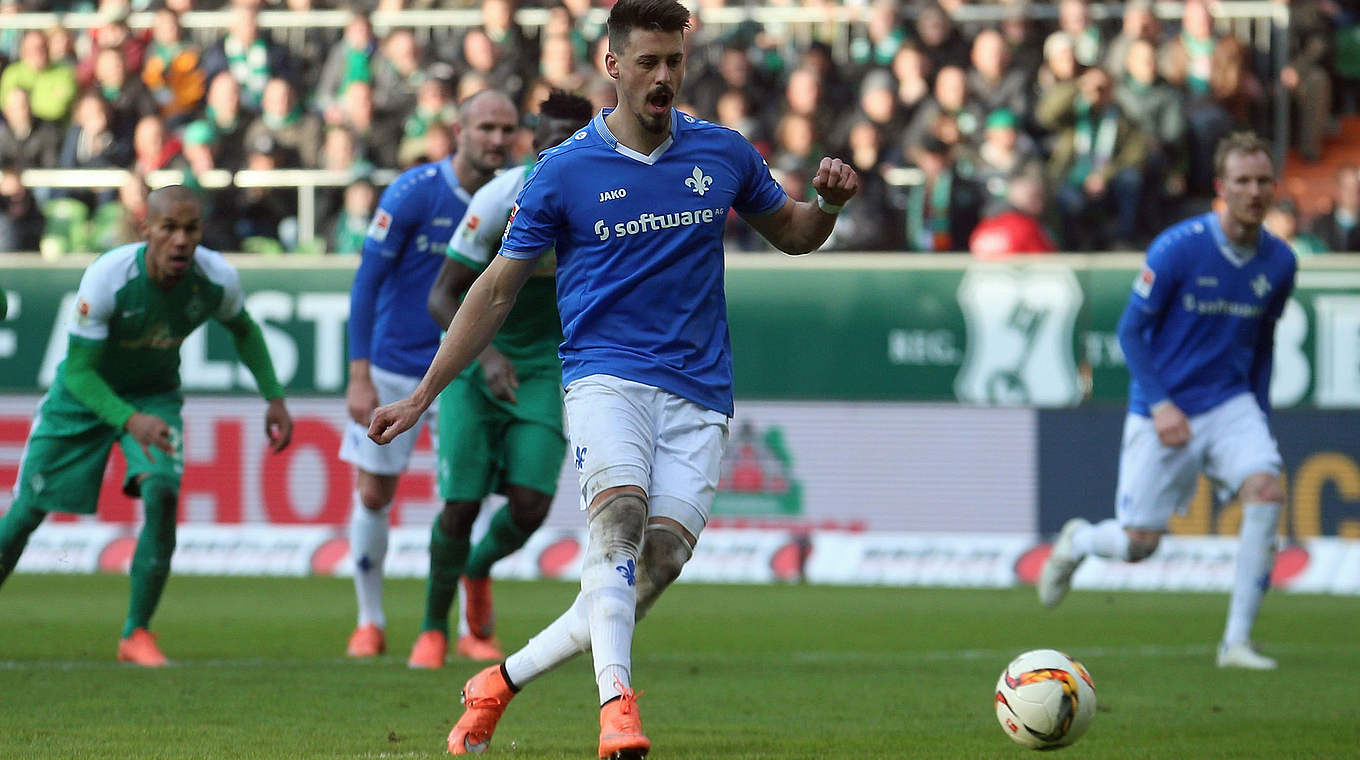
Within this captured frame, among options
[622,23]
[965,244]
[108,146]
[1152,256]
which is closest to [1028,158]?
[965,244]

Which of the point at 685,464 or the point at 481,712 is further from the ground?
the point at 685,464

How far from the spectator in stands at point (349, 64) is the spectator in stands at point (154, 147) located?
1.51 metres

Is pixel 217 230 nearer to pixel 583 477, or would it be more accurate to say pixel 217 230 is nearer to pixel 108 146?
pixel 108 146

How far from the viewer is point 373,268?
9594mm

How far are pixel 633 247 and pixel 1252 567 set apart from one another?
16.3 feet

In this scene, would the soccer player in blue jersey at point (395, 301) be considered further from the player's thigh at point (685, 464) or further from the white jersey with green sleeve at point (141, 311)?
the player's thigh at point (685, 464)

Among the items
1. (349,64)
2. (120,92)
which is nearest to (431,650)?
(349,64)

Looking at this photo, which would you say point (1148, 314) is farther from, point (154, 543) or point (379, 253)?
point (154, 543)

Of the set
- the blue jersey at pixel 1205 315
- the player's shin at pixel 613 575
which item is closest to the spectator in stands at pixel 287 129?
the blue jersey at pixel 1205 315

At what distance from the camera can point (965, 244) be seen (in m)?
16.6

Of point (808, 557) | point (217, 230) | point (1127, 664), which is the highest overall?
point (217, 230)

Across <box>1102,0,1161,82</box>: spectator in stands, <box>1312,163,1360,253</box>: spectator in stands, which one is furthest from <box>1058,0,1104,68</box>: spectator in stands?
<box>1312,163,1360,253</box>: spectator in stands

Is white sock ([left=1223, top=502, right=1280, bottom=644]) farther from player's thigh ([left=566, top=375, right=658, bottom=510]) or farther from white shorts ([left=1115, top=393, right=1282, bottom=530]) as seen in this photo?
player's thigh ([left=566, top=375, right=658, bottom=510])

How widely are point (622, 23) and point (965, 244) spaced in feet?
35.9
